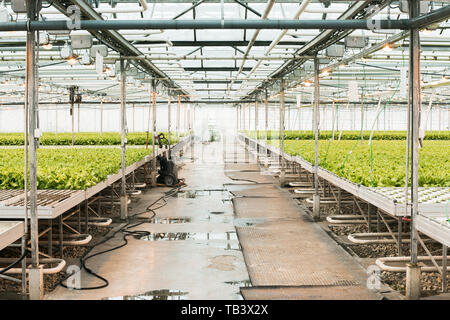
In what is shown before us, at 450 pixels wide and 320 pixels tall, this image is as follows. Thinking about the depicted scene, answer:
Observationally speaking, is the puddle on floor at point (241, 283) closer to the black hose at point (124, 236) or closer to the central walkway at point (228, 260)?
the central walkway at point (228, 260)

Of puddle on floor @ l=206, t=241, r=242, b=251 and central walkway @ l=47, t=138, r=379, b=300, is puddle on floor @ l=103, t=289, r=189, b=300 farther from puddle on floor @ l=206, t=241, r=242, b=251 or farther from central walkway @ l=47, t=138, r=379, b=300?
puddle on floor @ l=206, t=241, r=242, b=251

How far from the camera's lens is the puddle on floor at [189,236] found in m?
7.59

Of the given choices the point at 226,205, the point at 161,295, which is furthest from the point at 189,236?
the point at 226,205

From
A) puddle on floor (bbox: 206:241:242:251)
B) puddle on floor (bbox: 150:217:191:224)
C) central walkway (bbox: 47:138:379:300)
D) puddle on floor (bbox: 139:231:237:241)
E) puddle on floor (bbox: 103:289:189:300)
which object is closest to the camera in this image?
puddle on floor (bbox: 103:289:189:300)

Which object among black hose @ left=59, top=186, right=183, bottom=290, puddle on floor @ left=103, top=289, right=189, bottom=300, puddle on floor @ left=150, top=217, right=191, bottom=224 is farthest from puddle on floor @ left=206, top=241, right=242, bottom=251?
puddle on floor @ left=103, top=289, right=189, bottom=300

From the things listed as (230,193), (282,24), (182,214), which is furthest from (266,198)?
(282,24)

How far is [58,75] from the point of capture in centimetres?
1484

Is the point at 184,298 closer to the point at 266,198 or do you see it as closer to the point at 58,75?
the point at 266,198

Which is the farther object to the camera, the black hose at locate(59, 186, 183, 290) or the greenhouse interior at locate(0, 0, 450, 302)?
the black hose at locate(59, 186, 183, 290)

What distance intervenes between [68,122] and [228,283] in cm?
3083

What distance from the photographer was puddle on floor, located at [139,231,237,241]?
24.9ft

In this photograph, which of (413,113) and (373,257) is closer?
(413,113)

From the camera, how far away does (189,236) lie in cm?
773

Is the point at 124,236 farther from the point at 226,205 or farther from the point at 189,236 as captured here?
the point at 226,205
